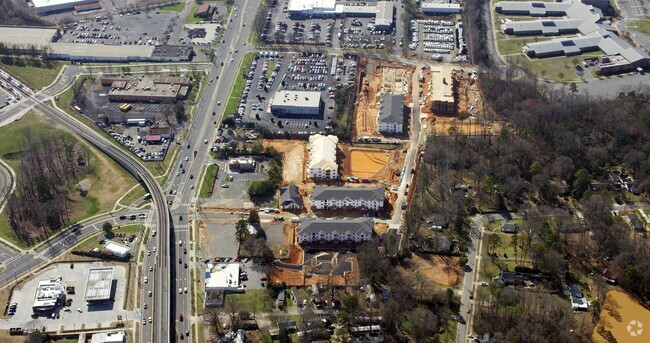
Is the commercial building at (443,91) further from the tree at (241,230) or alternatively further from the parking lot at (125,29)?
the parking lot at (125,29)

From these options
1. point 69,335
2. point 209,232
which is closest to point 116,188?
point 209,232

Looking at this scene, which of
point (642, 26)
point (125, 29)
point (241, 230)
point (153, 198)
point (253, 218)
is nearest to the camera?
point (241, 230)

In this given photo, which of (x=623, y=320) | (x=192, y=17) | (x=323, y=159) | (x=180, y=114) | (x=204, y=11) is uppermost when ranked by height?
(x=204, y=11)

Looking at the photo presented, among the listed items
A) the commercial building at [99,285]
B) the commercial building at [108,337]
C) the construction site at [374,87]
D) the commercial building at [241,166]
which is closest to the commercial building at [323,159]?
the construction site at [374,87]

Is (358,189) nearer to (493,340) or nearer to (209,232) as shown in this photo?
(209,232)

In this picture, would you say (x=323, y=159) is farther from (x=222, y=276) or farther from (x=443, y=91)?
(x=443, y=91)

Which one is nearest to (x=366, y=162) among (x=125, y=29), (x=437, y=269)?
(x=437, y=269)

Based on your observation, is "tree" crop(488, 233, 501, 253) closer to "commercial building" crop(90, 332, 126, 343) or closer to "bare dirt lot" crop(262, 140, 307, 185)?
"bare dirt lot" crop(262, 140, 307, 185)

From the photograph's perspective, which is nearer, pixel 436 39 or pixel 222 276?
pixel 222 276
